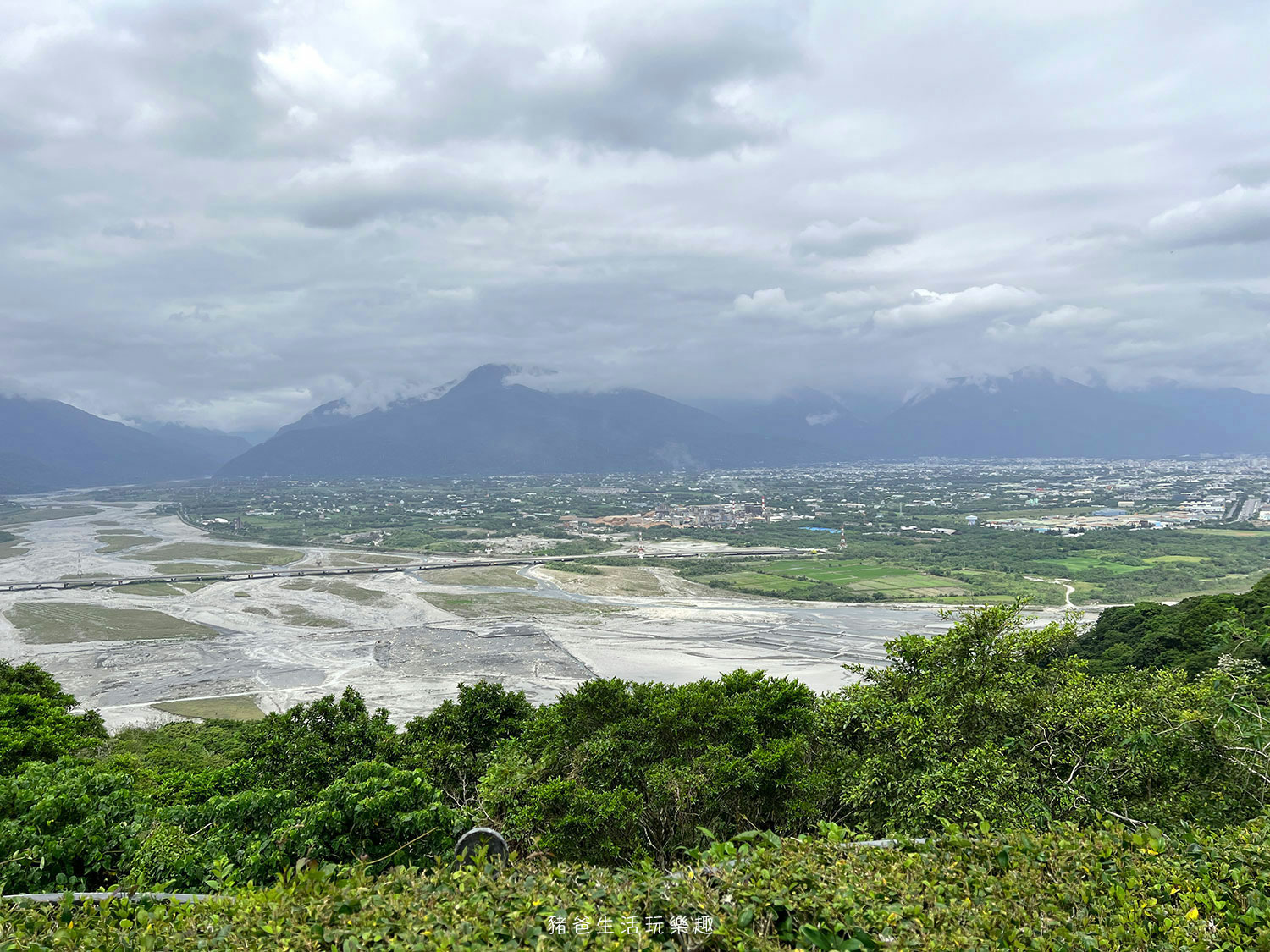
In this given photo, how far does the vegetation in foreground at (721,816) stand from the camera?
3.86 meters

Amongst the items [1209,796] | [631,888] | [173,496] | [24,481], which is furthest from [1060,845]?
[24,481]

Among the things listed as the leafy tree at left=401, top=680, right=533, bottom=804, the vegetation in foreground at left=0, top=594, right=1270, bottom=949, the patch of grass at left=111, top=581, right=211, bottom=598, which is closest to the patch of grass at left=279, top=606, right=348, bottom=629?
the patch of grass at left=111, top=581, right=211, bottom=598

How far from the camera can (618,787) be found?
28.8 feet

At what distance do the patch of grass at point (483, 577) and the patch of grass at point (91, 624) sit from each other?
62.2 ft

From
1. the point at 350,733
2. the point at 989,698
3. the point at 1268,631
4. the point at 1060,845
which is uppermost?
the point at 1268,631

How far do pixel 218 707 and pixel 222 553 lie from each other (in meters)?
53.8

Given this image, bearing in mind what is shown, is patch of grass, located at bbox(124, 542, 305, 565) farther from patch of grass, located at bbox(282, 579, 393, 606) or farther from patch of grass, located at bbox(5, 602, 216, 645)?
patch of grass, located at bbox(5, 602, 216, 645)

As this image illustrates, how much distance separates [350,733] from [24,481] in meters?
249

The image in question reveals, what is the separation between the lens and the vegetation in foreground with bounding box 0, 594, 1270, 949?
12.7ft

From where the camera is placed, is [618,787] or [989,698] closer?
[618,787]

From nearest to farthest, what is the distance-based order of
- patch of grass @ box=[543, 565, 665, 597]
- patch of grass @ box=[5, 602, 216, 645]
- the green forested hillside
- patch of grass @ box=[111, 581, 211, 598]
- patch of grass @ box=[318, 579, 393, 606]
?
1. the green forested hillside
2. patch of grass @ box=[5, 602, 216, 645]
3. patch of grass @ box=[318, 579, 393, 606]
4. patch of grass @ box=[111, 581, 211, 598]
5. patch of grass @ box=[543, 565, 665, 597]

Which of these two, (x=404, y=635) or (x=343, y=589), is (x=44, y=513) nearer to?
(x=343, y=589)

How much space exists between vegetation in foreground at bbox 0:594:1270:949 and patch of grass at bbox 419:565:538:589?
137ft

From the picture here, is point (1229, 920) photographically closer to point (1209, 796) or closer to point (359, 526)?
point (1209, 796)
